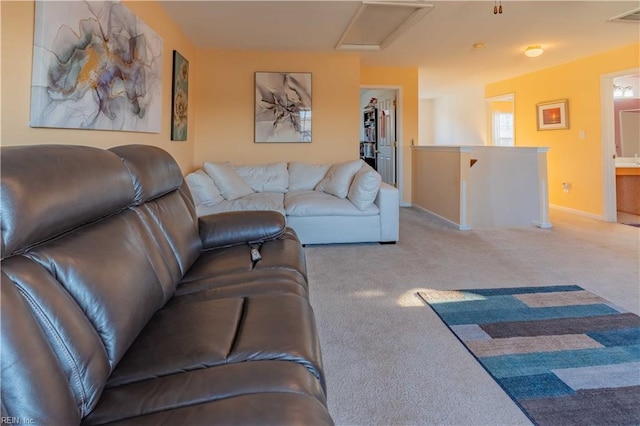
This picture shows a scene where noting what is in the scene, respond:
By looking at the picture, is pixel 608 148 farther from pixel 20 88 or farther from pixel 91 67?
pixel 20 88

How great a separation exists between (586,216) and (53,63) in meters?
6.36

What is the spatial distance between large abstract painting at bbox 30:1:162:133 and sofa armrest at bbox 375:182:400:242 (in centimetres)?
231

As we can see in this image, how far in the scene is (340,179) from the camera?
4.29 meters

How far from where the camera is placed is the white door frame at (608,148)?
200 inches

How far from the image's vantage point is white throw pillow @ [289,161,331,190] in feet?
15.3

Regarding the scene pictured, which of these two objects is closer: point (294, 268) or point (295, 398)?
point (295, 398)

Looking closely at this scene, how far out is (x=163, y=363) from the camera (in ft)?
3.28

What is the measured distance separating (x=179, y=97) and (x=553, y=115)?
18.4 feet

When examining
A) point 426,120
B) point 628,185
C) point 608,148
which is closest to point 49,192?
point 608,148

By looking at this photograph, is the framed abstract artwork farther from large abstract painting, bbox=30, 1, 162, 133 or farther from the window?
the window

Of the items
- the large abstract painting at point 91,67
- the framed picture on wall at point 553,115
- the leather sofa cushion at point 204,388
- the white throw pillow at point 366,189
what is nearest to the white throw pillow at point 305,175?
the white throw pillow at point 366,189

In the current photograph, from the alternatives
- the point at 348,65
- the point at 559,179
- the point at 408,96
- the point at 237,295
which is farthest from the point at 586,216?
the point at 237,295

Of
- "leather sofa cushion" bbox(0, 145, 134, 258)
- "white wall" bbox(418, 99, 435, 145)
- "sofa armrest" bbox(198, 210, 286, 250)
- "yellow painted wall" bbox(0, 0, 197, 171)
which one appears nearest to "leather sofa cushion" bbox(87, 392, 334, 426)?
"leather sofa cushion" bbox(0, 145, 134, 258)

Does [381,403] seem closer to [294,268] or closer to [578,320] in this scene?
[294,268]
